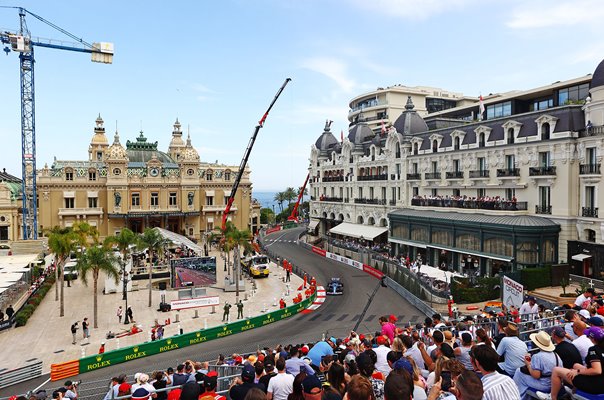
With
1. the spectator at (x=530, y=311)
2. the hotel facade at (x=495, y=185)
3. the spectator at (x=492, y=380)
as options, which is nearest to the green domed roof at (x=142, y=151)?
the hotel facade at (x=495, y=185)

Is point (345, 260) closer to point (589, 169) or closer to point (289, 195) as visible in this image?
point (589, 169)

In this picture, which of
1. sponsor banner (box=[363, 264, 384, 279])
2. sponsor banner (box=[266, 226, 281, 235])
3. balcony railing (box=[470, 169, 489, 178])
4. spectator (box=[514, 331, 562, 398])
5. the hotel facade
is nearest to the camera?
spectator (box=[514, 331, 562, 398])

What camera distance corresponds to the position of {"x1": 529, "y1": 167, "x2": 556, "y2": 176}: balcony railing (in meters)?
36.1

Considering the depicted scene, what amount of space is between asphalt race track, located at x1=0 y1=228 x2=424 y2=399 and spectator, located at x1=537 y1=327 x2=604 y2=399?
16.8m

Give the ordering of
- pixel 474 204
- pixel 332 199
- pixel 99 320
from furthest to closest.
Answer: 1. pixel 332 199
2. pixel 474 204
3. pixel 99 320

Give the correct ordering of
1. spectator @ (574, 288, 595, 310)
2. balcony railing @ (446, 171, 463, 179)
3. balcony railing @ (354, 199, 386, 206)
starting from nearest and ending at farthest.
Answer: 1. spectator @ (574, 288, 595, 310)
2. balcony railing @ (446, 171, 463, 179)
3. balcony railing @ (354, 199, 386, 206)

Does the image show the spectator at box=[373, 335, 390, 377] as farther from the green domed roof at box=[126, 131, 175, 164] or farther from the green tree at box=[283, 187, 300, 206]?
the green tree at box=[283, 187, 300, 206]

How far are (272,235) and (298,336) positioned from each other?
192 feet

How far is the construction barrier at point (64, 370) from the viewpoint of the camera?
22.5 meters

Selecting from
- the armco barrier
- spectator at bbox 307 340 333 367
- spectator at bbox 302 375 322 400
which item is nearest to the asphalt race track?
the armco barrier

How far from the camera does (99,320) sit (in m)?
33.2

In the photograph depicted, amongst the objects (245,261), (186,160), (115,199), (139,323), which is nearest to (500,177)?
(245,261)

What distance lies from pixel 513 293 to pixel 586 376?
64.7 feet

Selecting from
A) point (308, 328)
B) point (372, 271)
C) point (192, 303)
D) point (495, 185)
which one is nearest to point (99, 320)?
point (192, 303)
